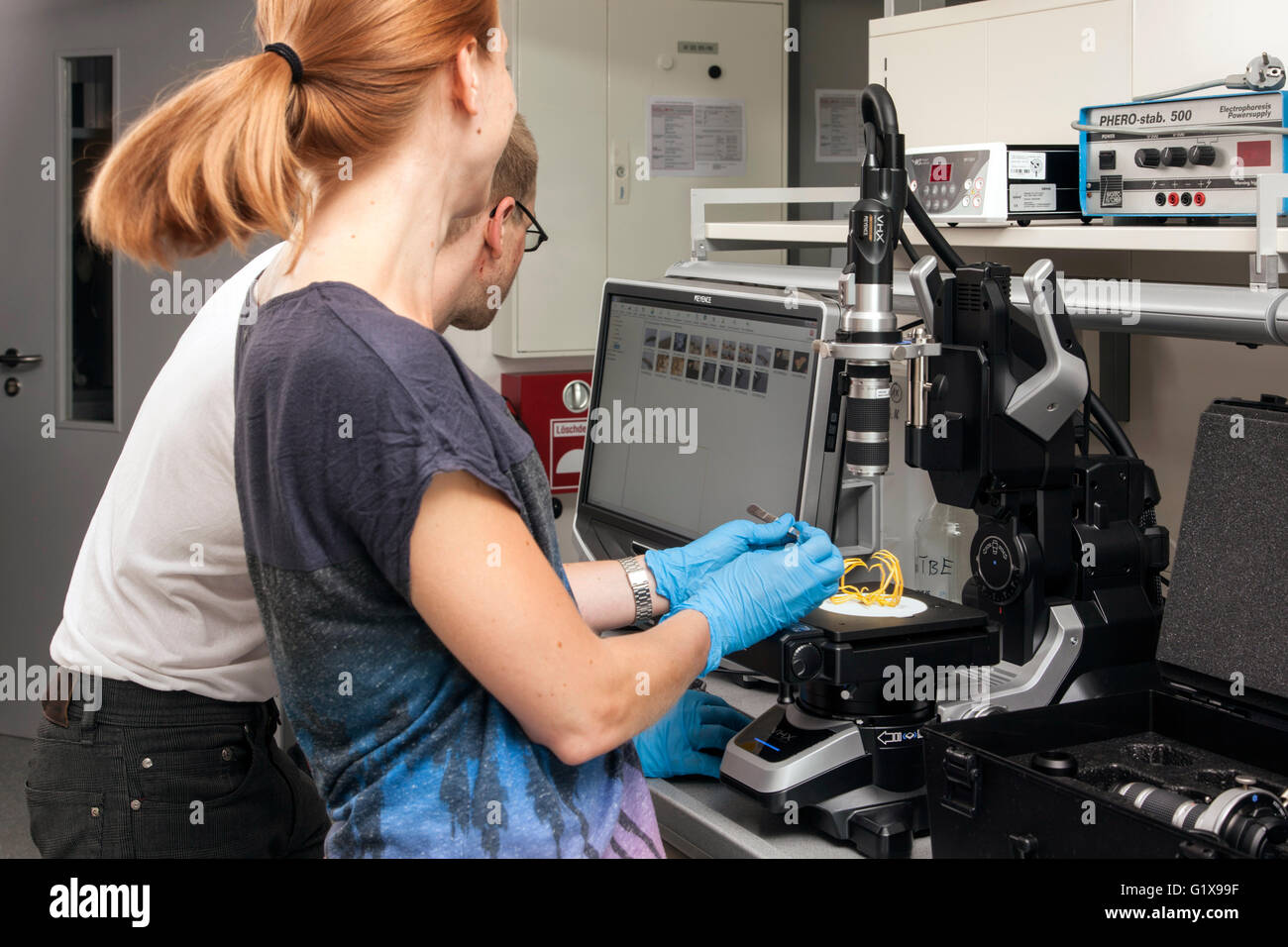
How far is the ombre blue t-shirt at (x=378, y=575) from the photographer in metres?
0.89

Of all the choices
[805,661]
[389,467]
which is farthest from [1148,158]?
[389,467]

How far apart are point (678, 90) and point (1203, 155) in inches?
75.9

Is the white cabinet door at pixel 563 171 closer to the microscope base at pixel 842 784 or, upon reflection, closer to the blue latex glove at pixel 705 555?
the blue latex glove at pixel 705 555

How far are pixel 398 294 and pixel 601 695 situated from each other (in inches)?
13.2

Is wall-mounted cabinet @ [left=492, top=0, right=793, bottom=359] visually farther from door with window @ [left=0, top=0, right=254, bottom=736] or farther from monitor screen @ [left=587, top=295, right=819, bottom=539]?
monitor screen @ [left=587, top=295, right=819, bottom=539]

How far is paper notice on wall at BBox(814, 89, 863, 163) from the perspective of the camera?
3496mm

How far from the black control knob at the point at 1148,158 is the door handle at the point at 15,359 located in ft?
9.12

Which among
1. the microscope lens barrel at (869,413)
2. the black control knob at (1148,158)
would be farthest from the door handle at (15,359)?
the black control knob at (1148,158)

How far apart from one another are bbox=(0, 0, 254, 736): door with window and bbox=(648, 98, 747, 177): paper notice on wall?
3.34ft

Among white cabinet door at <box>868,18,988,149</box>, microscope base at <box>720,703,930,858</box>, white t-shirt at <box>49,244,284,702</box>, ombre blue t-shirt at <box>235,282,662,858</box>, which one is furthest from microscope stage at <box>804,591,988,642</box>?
white cabinet door at <box>868,18,988,149</box>

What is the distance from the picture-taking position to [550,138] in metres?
3.02

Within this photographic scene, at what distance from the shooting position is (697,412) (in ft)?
6.00

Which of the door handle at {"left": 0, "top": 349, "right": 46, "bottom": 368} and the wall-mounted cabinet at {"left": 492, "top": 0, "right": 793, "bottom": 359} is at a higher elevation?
the wall-mounted cabinet at {"left": 492, "top": 0, "right": 793, "bottom": 359}
